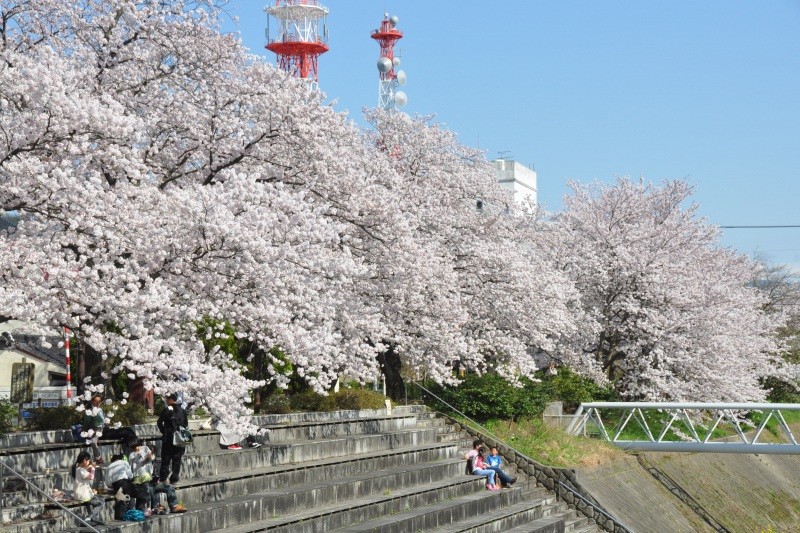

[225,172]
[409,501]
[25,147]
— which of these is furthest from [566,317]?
[25,147]

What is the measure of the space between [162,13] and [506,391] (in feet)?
53.1

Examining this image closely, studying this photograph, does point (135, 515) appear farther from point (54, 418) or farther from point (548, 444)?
point (548, 444)

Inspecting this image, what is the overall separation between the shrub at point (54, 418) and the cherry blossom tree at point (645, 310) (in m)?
21.5

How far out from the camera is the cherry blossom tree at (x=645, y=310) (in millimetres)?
37625

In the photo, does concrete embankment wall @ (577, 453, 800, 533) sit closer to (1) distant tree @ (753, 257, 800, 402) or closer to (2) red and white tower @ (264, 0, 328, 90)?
(1) distant tree @ (753, 257, 800, 402)

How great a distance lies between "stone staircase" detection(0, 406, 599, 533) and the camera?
51.7ft

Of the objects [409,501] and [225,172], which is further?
[409,501]

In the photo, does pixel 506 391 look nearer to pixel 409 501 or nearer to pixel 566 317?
Result: pixel 566 317

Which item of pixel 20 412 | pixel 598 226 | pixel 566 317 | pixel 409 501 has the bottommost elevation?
pixel 409 501

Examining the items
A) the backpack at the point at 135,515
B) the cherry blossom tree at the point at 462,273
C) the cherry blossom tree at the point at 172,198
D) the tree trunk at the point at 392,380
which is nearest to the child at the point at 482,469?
the cherry blossom tree at the point at 462,273

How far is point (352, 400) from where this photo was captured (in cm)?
2709

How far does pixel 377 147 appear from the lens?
33.8 meters

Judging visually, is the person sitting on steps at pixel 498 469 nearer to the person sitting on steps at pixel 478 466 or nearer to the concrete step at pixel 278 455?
the person sitting on steps at pixel 478 466

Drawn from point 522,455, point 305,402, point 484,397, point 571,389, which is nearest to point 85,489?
point 305,402
